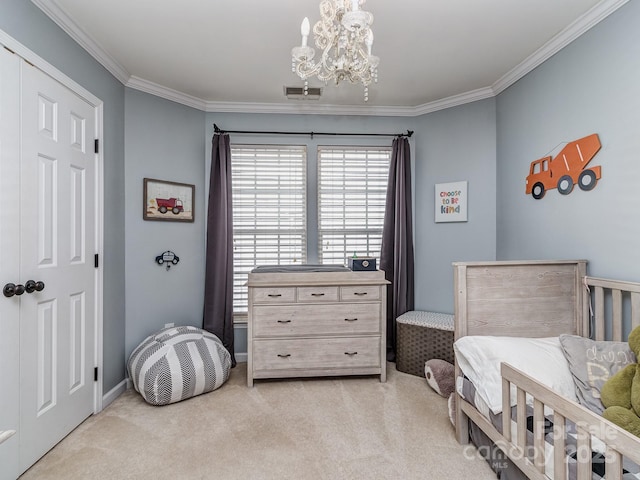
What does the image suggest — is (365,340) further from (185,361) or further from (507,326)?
(185,361)

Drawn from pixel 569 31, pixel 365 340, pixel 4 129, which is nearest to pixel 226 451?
pixel 365 340

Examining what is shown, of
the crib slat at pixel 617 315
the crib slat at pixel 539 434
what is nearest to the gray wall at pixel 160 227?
the crib slat at pixel 539 434

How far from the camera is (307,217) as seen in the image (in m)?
3.30

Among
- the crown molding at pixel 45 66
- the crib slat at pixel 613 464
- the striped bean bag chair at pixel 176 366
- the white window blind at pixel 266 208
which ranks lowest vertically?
the striped bean bag chair at pixel 176 366

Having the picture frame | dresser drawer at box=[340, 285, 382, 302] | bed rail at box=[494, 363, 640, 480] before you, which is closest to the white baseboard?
the picture frame

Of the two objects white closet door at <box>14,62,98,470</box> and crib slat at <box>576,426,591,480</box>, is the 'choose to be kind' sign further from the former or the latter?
white closet door at <box>14,62,98,470</box>

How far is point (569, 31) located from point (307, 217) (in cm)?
239

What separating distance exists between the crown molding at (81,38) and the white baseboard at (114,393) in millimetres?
2404

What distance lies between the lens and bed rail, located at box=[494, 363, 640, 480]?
2.94ft

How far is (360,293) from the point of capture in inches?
106

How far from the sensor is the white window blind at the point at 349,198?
A: 331 centimetres

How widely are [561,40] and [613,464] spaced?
2.42 meters

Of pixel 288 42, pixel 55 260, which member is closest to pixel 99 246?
pixel 55 260

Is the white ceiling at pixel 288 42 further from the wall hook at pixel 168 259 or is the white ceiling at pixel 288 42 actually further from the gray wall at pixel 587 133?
the wall hook at pixel 168 259
